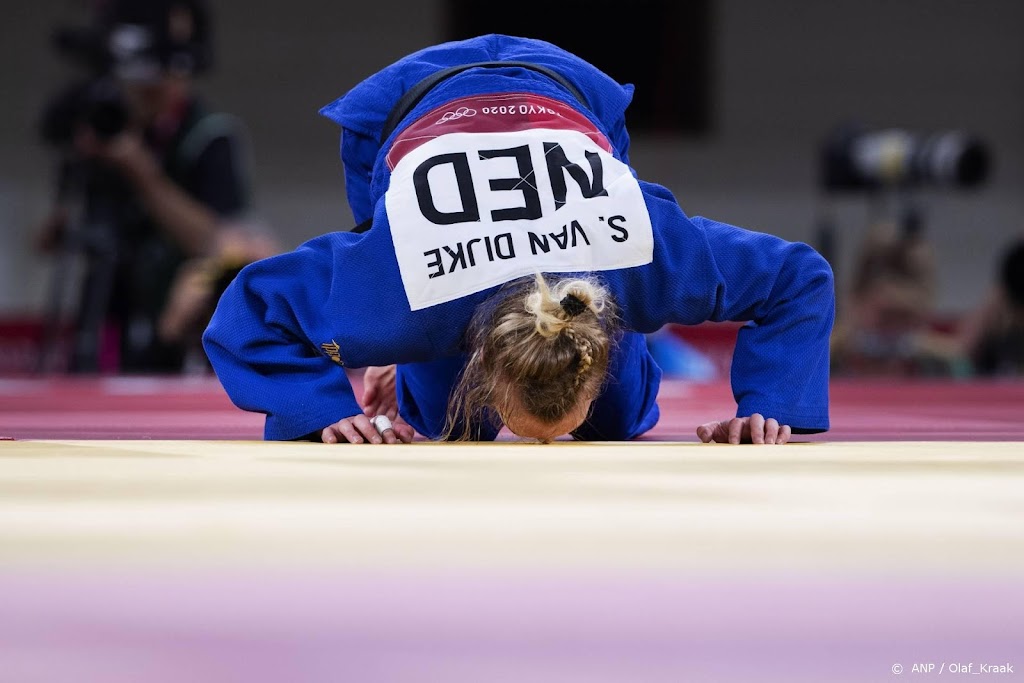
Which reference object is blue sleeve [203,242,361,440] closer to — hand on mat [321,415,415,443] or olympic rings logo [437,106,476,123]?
hand on mat [321,415,415,443]

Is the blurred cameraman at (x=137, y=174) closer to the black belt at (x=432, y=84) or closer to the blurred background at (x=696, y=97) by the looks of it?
the blurred background at (x=696, y=97)

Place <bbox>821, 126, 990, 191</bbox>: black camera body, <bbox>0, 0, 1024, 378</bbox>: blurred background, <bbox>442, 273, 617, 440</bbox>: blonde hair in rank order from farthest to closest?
1. <bbox>0, 0, 1024, 378</bbox>: blurred background
2. <bbox>821, 126, 990, 191</bbox>: black camera body
3. <bbox>442, 273, 617, 440</bbox>: blonde hair

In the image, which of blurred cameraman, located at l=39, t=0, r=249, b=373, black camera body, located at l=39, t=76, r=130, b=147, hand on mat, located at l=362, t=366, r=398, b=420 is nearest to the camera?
hand on mat, located at l=362, t=366, r=398, b=420

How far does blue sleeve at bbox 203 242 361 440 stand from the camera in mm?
1254

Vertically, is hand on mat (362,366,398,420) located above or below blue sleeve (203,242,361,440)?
below

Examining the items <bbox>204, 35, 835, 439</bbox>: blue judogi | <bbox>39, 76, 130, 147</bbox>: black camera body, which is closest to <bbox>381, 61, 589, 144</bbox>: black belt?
<bbox>204, 35, 835, 439</bbox>: blue judogi

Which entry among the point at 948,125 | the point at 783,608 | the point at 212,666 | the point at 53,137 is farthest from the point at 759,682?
the point at 948,125

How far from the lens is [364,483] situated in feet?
2.60

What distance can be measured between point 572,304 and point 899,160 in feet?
13.7

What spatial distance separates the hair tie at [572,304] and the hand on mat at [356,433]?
245 mm

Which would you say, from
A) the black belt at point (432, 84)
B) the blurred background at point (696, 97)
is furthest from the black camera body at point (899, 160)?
the black belt at point (432, 84)

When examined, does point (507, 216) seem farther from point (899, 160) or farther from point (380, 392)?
point (899, 160)

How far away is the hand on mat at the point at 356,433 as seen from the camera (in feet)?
4.01

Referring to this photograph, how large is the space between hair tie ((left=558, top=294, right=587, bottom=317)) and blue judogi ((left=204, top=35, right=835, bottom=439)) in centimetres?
5
